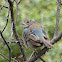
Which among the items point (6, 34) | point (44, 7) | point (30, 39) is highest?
point (30, 39)

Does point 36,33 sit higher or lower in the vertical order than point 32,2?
higher

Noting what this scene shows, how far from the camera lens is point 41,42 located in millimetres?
2576

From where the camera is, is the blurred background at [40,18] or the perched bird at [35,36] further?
the blurred background at [40,18]

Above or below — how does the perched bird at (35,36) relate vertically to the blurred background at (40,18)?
above

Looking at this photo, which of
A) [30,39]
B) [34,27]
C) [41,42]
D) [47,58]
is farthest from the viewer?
[47,58]

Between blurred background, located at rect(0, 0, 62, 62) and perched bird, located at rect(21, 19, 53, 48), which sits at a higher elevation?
perched bird, located at rect(21, 19, 53, 48)

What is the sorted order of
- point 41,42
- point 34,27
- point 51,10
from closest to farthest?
point 41,42
point 34,27
point 51,10

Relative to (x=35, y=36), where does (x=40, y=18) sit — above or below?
below

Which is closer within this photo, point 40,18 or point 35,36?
point 35,36

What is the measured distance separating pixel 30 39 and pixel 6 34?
970 millimetres

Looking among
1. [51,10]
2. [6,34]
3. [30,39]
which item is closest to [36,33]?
[30,39]

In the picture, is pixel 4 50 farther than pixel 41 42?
Yes

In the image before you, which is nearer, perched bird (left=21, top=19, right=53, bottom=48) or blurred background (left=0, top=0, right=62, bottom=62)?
perched bird (left=21, top=19, right=53, bottom=48)

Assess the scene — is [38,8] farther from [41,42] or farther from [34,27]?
[41,42]
